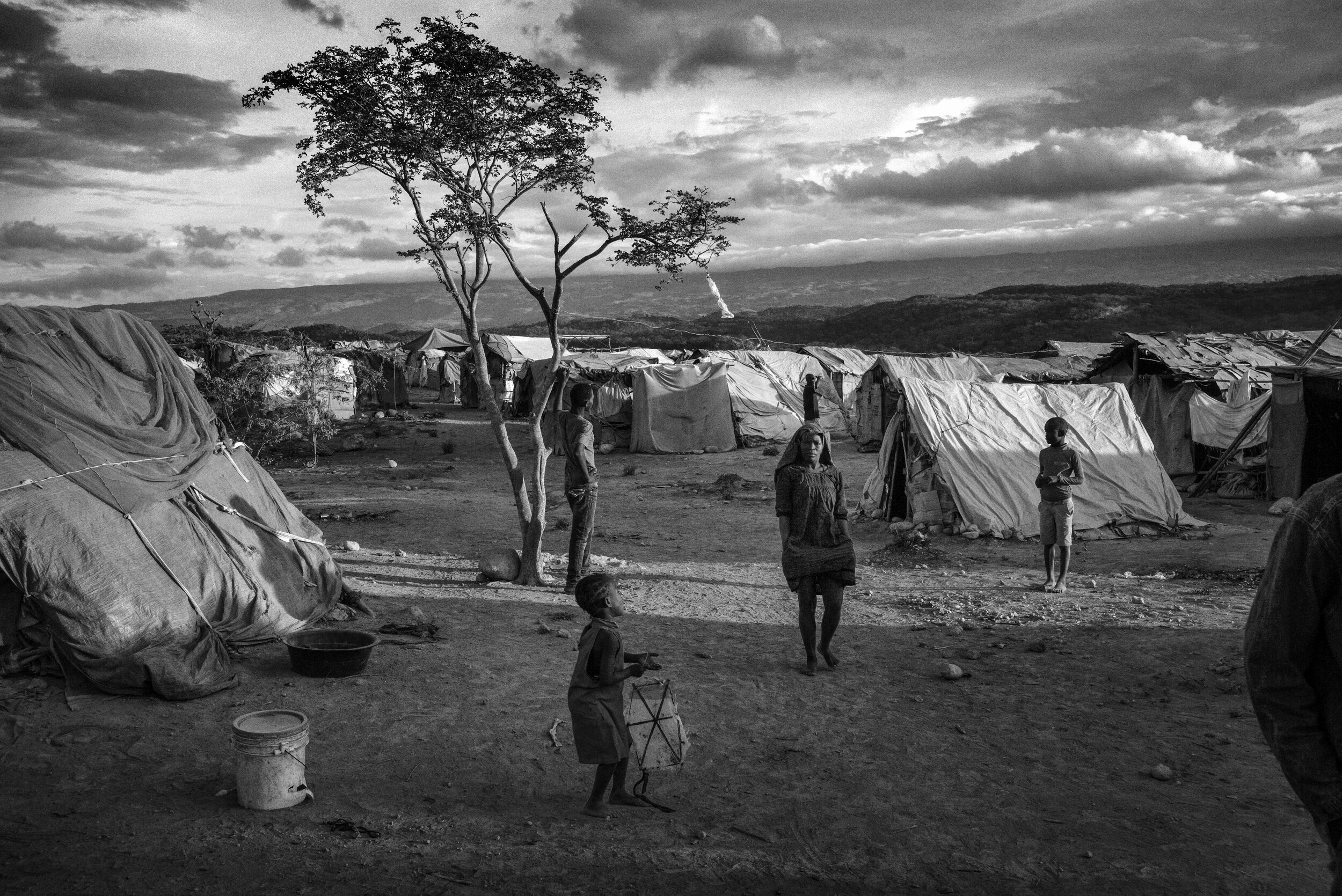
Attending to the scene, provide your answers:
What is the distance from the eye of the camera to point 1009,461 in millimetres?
12273

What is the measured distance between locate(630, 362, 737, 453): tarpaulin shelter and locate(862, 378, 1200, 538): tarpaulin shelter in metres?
9.22

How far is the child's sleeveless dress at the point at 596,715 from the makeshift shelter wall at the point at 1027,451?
8.48m

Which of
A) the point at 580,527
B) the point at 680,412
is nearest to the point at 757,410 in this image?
the point at 680,412

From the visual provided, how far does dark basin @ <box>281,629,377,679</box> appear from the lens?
6.17 m

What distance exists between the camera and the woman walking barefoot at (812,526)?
6164 millimetres

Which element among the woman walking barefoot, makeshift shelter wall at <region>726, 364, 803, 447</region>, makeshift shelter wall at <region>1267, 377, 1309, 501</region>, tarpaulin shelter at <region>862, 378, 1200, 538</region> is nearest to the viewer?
the woman walking barefoot

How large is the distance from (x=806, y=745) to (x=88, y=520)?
16.3 ft

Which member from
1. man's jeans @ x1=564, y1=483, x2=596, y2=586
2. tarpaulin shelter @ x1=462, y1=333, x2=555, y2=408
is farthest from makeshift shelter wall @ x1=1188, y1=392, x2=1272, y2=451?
tarpaulin shelter @ x1=462, y1=333, x2=555, y2=408

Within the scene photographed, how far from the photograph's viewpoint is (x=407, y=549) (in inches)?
433

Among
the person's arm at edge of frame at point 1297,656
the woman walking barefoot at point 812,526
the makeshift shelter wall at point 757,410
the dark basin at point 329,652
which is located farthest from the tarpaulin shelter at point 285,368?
the person's arm at edge of frame at point 1297,656

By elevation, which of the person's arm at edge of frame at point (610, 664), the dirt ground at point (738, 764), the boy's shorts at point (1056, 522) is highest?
the person's arm at edge of frame at point (610, 664)

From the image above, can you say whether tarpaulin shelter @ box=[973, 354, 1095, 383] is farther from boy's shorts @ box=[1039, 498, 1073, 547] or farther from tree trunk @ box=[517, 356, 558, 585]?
tree trunk @ box=[517, 356, 558, 585]

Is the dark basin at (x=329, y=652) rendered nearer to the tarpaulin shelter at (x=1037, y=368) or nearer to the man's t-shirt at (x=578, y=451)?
the man's t-shirt at (x=578, y=451)

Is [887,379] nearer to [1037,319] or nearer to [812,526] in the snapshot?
[812,526]
